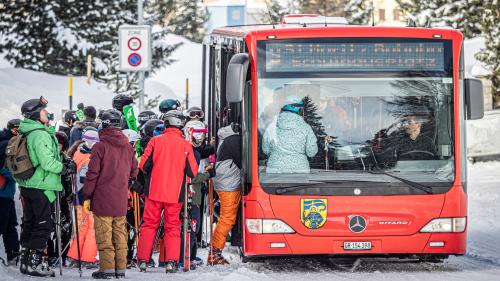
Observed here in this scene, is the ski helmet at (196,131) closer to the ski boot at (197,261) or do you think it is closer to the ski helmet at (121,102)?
the ski helmet at (121,102)

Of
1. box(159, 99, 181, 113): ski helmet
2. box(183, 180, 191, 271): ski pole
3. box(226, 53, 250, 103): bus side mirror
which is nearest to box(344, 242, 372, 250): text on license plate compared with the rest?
box(183, 180, 191, 271): ski pole

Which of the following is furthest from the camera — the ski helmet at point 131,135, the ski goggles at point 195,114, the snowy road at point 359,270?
the ski goggles at point 195,114

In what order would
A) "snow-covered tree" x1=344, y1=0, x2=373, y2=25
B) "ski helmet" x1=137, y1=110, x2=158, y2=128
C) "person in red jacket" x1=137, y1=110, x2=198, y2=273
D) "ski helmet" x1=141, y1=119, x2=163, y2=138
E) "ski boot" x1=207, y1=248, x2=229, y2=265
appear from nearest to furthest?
1. "person in red jacket" x1=137, y1=110, x2=198, y2=273
2. "ski boot" x1=207, y1=248, x2=229, y2=265
3. "ski helmet" x1=141, y1=119, x2=163, y2=138
4. "ski helmet" x1=137, y1=110, x2=158, y2=128
5. "snow-covered tree" x1=344, y1=0, x2=373, y2=25

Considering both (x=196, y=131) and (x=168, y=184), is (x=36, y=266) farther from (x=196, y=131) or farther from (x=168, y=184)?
(x=196, y=131)

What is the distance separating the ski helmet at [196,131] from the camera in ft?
45.7

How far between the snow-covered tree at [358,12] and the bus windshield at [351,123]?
1981 inches

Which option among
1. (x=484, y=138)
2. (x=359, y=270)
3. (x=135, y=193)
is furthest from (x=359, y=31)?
(x=484, y=138)

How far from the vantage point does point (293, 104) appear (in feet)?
41.0

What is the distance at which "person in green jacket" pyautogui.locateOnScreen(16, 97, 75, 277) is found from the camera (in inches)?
452

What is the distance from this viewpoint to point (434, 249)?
12.5 metres

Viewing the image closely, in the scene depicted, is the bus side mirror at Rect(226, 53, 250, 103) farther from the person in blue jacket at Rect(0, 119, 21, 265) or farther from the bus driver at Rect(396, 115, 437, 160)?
the person in blue jacket at Rect(0, 119, 21, 265)

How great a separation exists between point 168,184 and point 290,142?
1365mm

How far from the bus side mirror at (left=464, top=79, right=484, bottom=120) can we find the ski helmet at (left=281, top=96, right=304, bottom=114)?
1.81m

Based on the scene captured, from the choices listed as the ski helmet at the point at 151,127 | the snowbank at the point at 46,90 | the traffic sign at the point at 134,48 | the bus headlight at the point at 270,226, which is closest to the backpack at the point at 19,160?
the ski helmet at the point at 151,127
